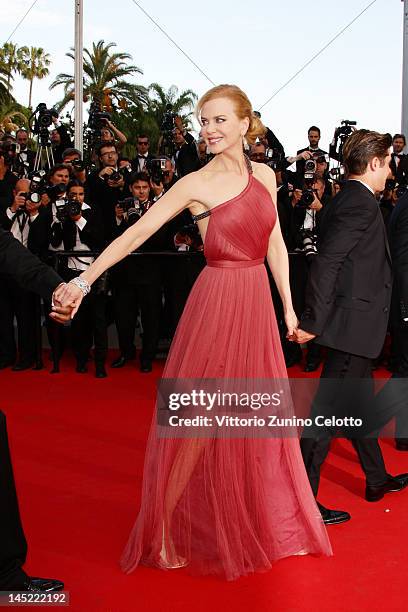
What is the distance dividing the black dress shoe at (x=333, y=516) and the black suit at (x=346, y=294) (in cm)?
12

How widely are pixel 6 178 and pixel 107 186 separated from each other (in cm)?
151

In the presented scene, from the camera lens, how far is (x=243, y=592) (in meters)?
3.12

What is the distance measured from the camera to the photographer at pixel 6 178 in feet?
28.2

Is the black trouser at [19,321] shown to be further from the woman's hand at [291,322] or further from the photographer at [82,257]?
the woman's hand at [291,322]

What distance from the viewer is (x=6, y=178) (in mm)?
9523

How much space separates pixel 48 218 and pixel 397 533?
5.02 metres

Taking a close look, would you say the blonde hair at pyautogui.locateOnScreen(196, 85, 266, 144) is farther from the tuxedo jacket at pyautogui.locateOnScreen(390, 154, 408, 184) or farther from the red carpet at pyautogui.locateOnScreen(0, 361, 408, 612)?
the tuxedo jacket at pyautogui.locateOnScreen(390, 154, 408, 184)

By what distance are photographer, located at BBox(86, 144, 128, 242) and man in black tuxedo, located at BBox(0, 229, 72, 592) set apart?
5.20 meters

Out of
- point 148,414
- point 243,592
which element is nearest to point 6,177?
point 148,414

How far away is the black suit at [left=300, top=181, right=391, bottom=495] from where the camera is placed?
3770 mm

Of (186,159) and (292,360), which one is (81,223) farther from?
(292,360)

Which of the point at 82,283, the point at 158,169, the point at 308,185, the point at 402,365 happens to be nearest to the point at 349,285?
the point at 82,283

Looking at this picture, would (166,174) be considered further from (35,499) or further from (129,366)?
(35,499)

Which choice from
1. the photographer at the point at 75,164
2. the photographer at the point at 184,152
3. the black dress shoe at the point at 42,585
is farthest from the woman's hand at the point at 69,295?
the photographer at the point at 184,152
